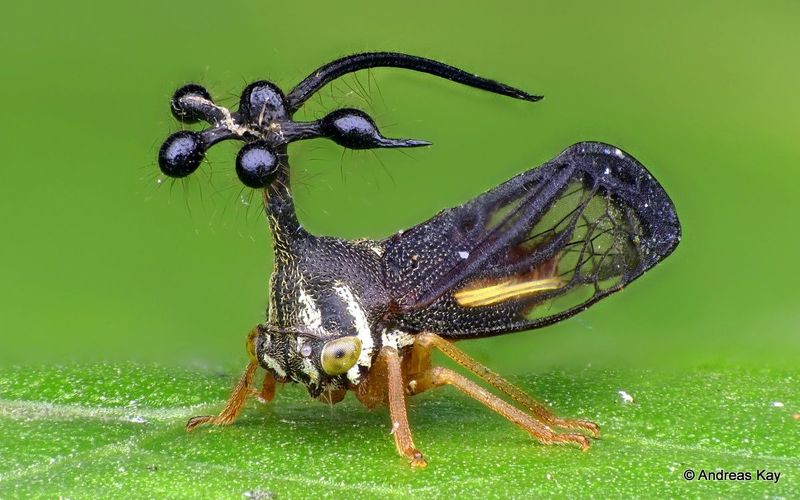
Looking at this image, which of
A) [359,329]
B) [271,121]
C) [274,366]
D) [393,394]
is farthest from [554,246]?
[271,121]

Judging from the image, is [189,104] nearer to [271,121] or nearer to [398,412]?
[271,121]

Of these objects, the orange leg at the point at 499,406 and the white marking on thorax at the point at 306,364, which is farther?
the white marking on thorax at the point at 306,364

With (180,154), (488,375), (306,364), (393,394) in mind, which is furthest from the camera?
(488,375)

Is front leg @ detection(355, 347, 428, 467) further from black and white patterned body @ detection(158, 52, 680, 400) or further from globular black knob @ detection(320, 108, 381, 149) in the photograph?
globular black knob @ detection(320, 108, 381, 149)

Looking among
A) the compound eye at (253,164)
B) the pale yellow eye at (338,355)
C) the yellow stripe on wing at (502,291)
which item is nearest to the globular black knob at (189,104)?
the compound eye at (253,164)

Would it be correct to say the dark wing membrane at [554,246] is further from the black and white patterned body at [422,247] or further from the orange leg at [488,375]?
the orange leg at [488,375]

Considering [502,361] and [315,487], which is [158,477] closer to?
[315,487]

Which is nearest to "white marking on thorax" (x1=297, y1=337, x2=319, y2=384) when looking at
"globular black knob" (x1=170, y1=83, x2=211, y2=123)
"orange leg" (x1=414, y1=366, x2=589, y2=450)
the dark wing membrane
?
"orange leg" (x1=414, y1=366, x2=589, y2=450)
